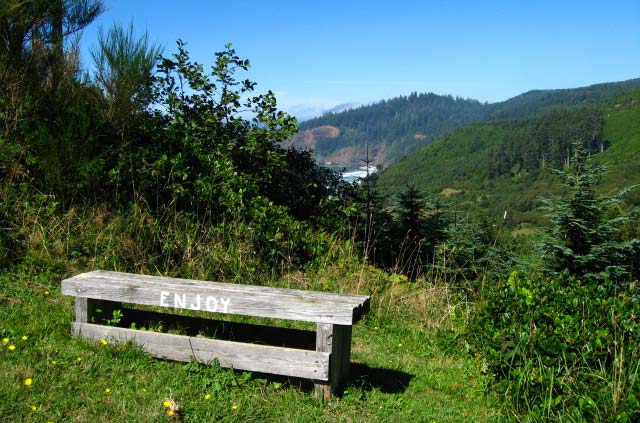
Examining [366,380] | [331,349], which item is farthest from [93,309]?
[366,380]

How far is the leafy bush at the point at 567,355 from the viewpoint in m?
3.05

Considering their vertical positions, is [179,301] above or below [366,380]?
above

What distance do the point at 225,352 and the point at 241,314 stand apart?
27 cm

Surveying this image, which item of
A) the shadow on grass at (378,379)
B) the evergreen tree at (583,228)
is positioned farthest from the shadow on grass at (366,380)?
the evergreen tree at (583,228)

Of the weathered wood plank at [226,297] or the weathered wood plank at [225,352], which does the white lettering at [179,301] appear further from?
the weathered wood plank at [225,352]

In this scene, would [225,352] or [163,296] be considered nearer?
[225,352]

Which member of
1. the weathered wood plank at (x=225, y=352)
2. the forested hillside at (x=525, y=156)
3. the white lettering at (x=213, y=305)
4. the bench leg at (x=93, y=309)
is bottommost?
the weathered wood plank at (x=225, y=352)

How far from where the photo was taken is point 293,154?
968 cm

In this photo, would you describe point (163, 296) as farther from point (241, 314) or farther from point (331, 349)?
point (331, 349)

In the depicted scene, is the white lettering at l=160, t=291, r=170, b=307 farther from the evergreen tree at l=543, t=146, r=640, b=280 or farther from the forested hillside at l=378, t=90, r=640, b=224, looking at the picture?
the forested hillside at l=378, t=90, r=640, b=224

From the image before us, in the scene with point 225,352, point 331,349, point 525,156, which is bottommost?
point 225,352

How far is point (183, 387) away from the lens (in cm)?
350

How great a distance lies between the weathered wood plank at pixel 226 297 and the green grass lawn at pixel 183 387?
0.36m

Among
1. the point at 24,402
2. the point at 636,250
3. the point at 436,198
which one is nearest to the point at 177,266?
the point at 24,402
